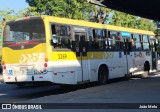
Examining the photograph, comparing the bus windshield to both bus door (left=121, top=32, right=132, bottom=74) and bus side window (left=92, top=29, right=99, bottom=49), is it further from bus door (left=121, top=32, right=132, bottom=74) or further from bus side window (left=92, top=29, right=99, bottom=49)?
bus door (left=121, top=32, right=132, bottom=74)

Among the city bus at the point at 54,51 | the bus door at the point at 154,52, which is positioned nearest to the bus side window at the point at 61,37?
the city bus at the point at 54,51

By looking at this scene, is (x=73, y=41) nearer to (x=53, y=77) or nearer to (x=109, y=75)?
(x=53, y=77)

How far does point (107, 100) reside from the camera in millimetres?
12289

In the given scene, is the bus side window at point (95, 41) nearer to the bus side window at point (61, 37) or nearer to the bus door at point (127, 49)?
the bus side window at point (61, 37)

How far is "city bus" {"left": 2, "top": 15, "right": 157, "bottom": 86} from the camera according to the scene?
15.5 metres

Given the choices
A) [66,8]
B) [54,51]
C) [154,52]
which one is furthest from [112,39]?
[66,8]

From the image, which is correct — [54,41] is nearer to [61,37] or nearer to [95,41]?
[61,37]

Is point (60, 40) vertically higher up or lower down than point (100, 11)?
lower down

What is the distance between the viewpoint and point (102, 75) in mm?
19266

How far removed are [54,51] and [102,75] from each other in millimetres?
4372

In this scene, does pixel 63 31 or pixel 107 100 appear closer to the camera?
pixel 107 100

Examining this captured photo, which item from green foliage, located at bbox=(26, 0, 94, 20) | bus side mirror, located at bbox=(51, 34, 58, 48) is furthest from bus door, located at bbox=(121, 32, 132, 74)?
green foliage, located at bbox=(26, 0, 94, 20)

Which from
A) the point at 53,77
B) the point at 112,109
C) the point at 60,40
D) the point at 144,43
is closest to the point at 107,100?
the point at 112,109

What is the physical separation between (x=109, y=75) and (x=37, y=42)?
542 centimetres
